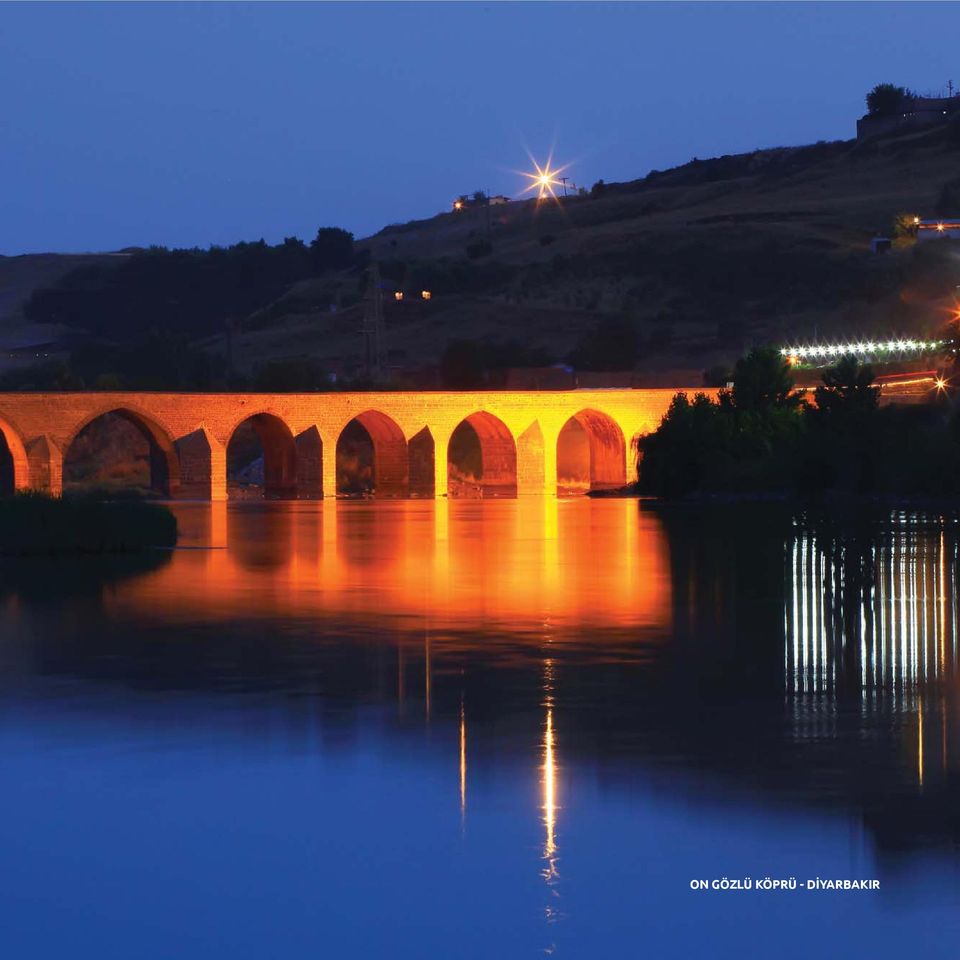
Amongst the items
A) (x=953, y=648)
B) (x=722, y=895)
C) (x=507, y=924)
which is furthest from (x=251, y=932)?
(x=953, y=648)

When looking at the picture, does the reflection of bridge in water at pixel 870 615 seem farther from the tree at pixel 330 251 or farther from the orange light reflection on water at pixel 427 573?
the tree at pixel 330 251

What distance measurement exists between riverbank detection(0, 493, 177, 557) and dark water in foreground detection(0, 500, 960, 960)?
7.88m

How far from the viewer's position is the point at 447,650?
16.3 meters

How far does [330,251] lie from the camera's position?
13162 centimetres

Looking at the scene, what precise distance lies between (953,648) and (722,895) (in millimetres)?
8800

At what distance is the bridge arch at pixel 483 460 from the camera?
70.7 meters

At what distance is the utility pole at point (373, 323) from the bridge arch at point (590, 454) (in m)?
8.34

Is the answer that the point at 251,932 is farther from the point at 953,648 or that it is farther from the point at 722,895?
the point at 953,648

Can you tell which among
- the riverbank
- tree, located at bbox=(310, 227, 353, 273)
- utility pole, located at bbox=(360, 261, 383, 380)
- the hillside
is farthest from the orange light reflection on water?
tree, located at bbox=(310, 227, 353, 273)

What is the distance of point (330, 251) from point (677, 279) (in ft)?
113

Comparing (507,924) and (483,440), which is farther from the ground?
(483,440)

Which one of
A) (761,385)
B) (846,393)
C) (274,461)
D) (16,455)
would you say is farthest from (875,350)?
(16,455)

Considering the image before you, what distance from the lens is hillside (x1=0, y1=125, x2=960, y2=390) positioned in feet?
308

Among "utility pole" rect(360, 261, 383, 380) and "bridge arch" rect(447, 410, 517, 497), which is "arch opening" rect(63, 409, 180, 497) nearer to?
"utility pole" rect(360, 261, 383, 380)
